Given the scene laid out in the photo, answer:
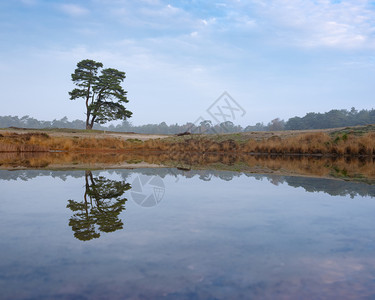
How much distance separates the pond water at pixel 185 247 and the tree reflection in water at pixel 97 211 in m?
0.01

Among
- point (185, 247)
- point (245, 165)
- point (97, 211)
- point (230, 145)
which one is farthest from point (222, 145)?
point (185, 247)

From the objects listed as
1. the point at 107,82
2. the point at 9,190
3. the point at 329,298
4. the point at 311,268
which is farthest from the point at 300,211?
the point at 107,82

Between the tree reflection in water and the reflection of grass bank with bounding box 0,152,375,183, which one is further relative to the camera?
the reflection of grass bank with bounding box 0,152,375,183

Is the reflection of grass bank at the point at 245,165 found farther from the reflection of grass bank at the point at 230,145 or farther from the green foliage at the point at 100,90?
the green foliage at the point at 100,90

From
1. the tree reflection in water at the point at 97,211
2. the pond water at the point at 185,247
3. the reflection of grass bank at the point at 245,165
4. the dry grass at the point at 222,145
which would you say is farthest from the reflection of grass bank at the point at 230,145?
the tree reflection in water at the point at 97,211

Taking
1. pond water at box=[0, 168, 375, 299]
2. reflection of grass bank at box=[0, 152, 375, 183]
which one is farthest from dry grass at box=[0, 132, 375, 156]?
pond water at box=[0, 168, 375, 299]

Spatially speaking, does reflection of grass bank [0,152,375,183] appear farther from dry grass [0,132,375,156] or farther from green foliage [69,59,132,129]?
green foliage [69,59,132,129]

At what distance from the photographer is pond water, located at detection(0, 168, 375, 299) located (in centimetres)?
155

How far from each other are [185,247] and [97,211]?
1.39 meters

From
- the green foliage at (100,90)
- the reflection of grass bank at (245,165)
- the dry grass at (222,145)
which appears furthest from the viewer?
the green foliage at (100,90)

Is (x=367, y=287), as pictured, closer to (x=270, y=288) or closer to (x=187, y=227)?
(x=270, y=288)

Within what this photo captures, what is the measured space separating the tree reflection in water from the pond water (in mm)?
12

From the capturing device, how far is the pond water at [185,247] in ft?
5.10

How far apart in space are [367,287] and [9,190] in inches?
177
